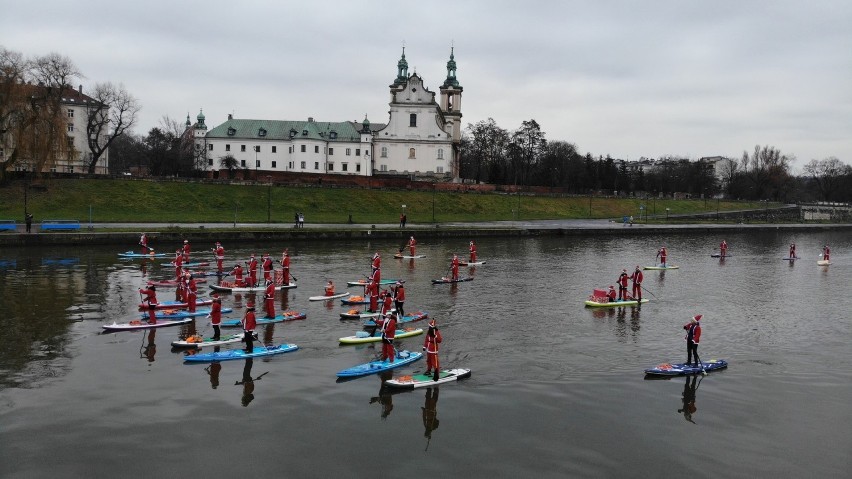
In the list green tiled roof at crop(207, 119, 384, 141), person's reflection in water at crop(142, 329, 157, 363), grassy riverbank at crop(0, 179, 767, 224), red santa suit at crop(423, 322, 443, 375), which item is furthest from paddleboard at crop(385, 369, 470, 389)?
green tiled roof at crop(207, 119, 384, 141)

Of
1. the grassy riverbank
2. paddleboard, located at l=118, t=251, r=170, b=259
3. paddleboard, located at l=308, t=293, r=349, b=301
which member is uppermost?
the grassy riverbank

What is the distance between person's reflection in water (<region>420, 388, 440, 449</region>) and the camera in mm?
15898

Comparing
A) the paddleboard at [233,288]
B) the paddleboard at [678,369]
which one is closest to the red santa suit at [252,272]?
the paddleboard at [233,288]

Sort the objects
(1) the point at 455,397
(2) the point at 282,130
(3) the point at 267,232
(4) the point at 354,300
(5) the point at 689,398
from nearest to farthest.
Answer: (1) the point at 455,397, (5) the point at 689,398, (4) the point at 354,300, (3) the point at 267,232, (2) the point at 282,130

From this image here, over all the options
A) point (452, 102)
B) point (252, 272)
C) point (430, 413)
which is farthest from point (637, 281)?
point (452, 102)

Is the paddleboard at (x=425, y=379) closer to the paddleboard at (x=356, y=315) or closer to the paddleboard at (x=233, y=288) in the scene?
the paddleboard at (x=356, y=315)

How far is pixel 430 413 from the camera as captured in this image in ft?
55.6

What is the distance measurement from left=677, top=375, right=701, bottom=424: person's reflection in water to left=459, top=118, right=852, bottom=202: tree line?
92.3 meters

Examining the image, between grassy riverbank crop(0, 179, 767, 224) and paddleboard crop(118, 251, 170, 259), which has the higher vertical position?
grassy riverbank crop(0, 179, 767, 224)

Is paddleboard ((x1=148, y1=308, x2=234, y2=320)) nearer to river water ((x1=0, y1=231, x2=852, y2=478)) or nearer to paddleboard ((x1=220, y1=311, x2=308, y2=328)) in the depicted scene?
river water ((x1=0, y1=231, x2=852, y2=478))

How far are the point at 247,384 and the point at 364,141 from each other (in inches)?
3676

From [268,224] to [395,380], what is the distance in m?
49.9

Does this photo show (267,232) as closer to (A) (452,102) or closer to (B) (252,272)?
(B) (252,272)

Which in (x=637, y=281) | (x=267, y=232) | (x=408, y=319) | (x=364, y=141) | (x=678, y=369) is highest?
(x=364, y=141)
